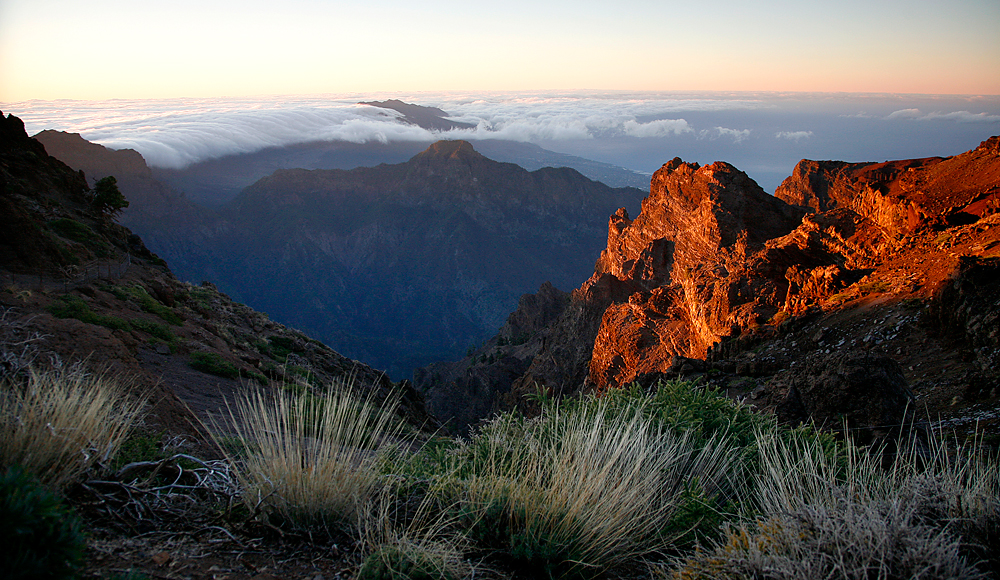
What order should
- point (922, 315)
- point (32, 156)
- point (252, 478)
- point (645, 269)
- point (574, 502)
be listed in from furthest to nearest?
point (645, 269), point (32, 156), point (922, 315), point (252, 478), point (574, 502)

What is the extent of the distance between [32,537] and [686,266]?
36.9 m

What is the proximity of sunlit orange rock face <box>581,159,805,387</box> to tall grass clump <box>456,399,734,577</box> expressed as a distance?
15077mm

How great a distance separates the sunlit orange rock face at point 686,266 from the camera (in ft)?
72.4

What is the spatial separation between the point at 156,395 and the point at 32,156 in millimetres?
27401

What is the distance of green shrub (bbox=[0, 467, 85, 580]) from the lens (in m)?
2.11

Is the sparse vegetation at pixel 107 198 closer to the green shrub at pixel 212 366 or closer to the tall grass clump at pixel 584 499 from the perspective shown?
the green shrub at pixel 212 366

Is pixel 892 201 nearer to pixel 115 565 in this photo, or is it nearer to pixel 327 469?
pixel 327 469

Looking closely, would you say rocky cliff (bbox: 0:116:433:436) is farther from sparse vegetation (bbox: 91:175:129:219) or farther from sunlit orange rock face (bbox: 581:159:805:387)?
sunlit orange rock face (bbox: 581:159:805:387)

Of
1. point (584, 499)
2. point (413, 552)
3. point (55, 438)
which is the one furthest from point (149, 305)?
point (584, 499)

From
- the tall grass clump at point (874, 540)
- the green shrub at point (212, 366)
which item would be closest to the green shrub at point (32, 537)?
the tall grass clump at point (874, 540)

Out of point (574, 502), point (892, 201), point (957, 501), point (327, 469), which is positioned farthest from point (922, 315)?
point (327, 469)

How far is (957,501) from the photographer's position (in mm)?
3439

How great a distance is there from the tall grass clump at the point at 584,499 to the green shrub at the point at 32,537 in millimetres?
2232

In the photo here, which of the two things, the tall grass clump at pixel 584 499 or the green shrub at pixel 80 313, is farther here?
the green shrub at pixel 80 313
